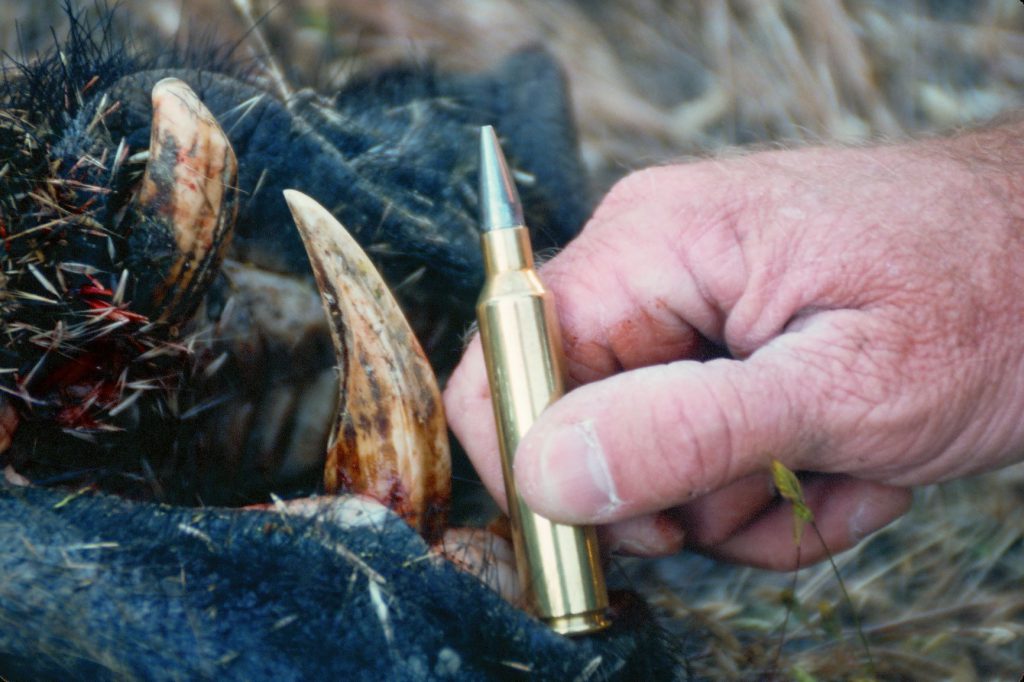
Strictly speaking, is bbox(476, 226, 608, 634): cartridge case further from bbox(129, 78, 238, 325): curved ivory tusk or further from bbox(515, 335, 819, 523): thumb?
bbox(129, 78, 238, 325): curved ivory tusk

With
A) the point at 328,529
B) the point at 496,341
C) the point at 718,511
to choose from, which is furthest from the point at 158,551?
the point at 718,511

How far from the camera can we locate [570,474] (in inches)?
39.0

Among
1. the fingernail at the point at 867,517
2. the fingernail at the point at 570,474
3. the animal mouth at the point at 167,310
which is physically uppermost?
the animal mouth at the point at 167,310

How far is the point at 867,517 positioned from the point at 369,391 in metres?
0.74

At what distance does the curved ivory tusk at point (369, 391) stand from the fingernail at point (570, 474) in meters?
0.13

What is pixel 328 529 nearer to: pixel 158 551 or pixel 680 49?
pixel 158 551

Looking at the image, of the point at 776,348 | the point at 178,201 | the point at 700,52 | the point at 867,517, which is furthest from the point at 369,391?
the point at 700,52

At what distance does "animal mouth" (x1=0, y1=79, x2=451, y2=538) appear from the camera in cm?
103

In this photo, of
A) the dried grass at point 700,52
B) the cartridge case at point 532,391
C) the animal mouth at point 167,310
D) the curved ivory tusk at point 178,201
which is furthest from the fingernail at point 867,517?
the curved ivory tusk at point 178,201

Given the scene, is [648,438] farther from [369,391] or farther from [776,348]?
[369,391]

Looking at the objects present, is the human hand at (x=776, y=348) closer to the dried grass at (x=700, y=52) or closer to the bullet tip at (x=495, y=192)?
the bullet tip at (x=495, y=192)

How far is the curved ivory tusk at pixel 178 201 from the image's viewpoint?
1.05 metres

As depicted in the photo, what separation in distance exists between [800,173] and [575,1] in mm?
1487

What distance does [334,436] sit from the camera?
3.56 ft
